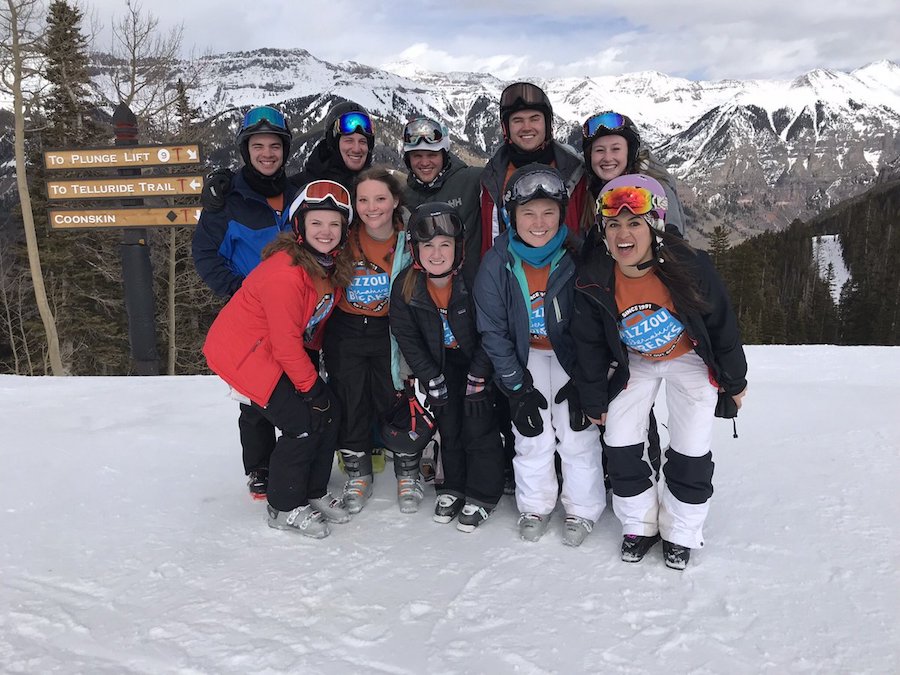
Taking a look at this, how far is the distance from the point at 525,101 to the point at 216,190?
6.20ft

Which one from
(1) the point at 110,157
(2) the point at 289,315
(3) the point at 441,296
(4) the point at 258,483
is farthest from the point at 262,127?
(1) the point at 110,157

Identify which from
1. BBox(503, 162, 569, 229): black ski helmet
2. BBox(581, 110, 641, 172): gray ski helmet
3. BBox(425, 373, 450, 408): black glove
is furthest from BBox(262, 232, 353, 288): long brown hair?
BBox(581, 110, 641, 172): gray ski helmet

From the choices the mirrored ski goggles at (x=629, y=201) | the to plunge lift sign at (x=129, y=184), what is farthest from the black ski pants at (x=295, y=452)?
the to plunge lift sign at (x=129, y=184)

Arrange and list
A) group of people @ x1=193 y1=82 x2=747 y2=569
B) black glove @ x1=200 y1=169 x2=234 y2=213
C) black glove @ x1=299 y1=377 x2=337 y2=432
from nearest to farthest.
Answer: group of people @ x1=193 y1=82 x2=747 y2=569
black glove @ x1=299 y1=377 x2=337 y2=432
black glove @ x1=200 y1=169 x2=234 y2=213

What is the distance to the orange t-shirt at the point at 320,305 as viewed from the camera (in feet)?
9.99

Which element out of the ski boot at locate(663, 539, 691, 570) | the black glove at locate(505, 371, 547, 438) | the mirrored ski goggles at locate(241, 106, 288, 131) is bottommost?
the ski boot at locate(663, 539, 691, 570)

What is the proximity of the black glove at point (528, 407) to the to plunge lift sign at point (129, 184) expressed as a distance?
6953 millimetres

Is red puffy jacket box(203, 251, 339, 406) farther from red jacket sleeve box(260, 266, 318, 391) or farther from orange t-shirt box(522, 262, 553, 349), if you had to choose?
orange t-shirt box(522, 262, 553, 349)

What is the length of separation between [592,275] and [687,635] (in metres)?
1.51

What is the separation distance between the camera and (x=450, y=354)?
3.25 meters

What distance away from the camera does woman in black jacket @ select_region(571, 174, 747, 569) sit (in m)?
2.53

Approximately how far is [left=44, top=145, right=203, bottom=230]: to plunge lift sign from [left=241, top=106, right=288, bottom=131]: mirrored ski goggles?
5.26 m

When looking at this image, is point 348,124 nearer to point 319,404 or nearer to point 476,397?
point 319,404

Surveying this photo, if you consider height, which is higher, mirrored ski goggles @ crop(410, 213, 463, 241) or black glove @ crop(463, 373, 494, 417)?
mirrored ski goggles @ crop(410, 213, 463, 241)
